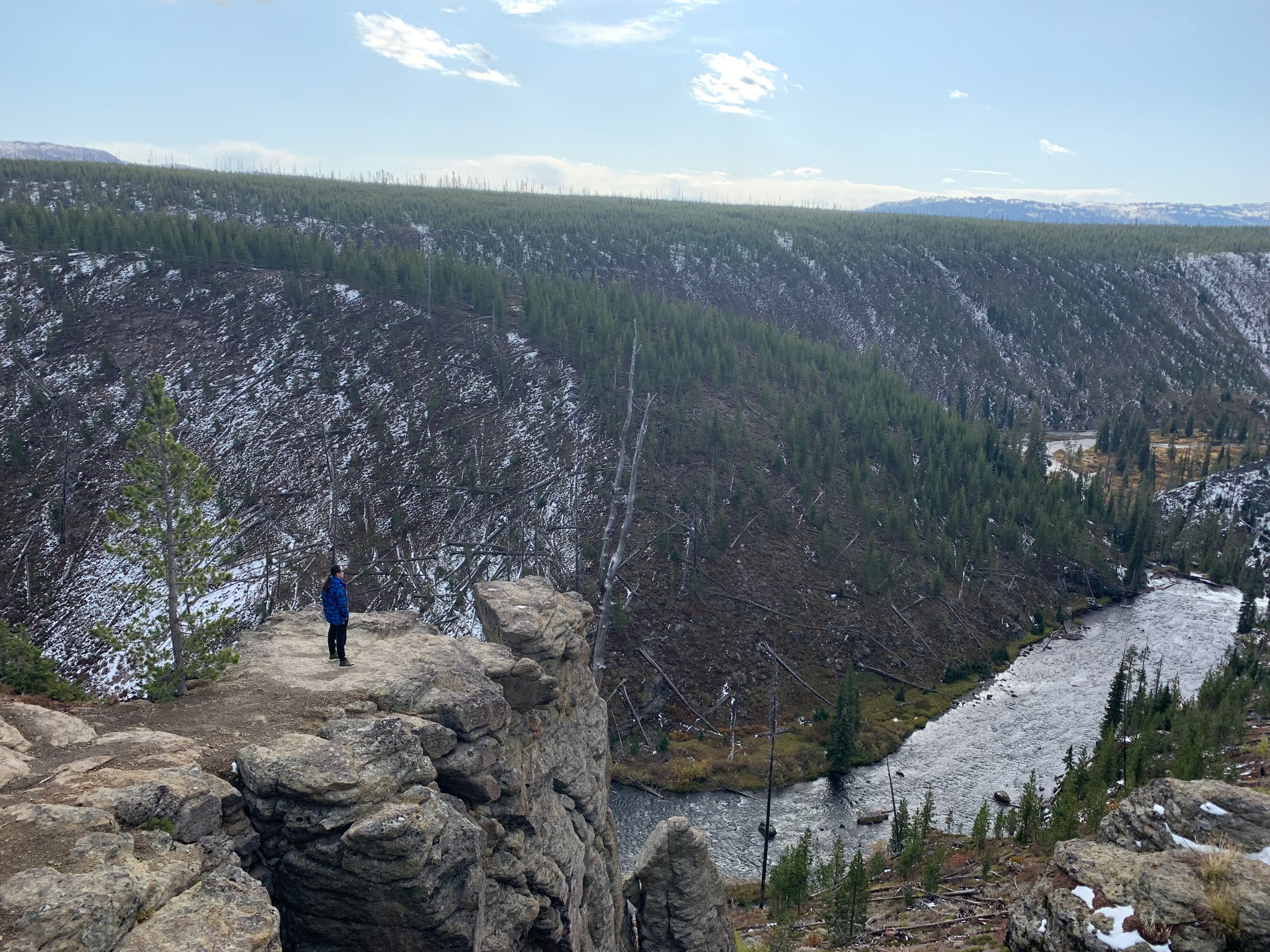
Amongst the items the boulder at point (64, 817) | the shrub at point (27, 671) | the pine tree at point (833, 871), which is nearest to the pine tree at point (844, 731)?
the pine tree at point (833, 871)

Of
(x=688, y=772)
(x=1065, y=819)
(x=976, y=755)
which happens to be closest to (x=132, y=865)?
(x=1065, y=819)

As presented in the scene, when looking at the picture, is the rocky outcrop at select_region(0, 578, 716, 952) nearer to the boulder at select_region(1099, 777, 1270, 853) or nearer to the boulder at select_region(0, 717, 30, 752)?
the boulder at select_region(0, 717, 30, 752)

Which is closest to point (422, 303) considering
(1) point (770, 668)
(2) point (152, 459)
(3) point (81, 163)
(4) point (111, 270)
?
(4) point (111, 270)

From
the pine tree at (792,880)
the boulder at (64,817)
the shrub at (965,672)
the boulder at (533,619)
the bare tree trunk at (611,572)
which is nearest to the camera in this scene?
the boulder at (64,817)

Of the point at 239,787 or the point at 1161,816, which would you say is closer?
the point at 239,787

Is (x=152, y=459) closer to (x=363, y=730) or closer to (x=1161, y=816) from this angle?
(x=363, y=730)

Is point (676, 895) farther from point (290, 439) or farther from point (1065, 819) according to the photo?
point (290, 439)

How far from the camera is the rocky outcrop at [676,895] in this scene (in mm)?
32031

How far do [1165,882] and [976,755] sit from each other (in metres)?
46.8

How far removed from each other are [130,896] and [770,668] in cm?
6194

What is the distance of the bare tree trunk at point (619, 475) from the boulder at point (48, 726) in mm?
53829

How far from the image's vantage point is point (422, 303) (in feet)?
331

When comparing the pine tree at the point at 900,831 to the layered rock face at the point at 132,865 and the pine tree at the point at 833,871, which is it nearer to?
the pine tree at the point at 833,871

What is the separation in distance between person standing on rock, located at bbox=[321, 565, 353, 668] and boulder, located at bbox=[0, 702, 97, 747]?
21.0 ft
